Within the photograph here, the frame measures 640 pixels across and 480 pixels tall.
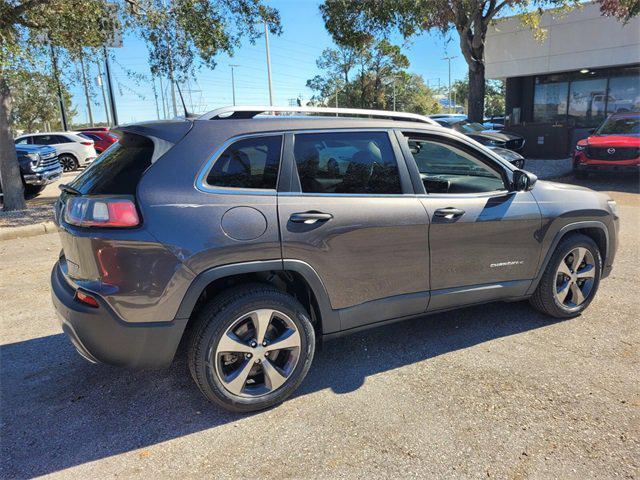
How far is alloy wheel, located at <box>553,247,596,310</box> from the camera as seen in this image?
4020mm

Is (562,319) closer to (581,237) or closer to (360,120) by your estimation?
(581,237)

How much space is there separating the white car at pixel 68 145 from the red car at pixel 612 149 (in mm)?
16535

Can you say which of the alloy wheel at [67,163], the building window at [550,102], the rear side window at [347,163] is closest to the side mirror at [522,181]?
the rear side window at [347,163]

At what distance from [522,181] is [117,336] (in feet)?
9.83

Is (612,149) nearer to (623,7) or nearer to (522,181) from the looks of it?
(623,7)

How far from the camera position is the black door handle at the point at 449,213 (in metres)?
3.32

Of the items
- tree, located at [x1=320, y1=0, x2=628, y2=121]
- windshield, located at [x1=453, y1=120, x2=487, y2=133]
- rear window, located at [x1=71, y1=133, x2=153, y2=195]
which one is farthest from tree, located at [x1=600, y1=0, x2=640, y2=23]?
rear window, located at [x1=71, y1=133, x2=153, y2=195]

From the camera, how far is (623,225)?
759cm

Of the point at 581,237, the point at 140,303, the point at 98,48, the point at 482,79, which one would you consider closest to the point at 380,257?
the point at 140,303

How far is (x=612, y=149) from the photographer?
1106 centimetres

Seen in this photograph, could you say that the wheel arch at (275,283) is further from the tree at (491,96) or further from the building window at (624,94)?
the tree at (491,96)

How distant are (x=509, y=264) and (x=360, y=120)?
160 centimetres

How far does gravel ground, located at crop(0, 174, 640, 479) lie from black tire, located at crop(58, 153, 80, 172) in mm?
15605

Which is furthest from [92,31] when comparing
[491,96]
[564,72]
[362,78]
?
[491,96]
